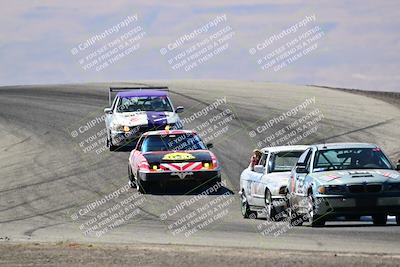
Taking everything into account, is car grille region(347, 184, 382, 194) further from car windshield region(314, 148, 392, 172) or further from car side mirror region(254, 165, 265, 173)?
car side mirror region(254, 165, 265, 173)

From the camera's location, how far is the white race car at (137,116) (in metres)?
27.2

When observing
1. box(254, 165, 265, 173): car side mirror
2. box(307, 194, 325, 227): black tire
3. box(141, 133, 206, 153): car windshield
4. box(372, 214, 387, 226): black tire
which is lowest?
box(372, 214, 387, 226): black tire

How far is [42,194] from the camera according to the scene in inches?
849

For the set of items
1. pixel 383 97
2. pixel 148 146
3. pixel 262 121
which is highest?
pixel 148 146

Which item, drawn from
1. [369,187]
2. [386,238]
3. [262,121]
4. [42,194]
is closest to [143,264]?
[386,238]

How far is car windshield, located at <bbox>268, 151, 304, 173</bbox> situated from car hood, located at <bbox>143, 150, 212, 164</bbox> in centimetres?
310

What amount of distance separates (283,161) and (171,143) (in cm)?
453

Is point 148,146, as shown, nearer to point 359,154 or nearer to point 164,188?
point 164,188

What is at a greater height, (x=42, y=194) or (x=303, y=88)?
(x=42, y=194)

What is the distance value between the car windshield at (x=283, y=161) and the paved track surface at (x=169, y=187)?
114 cm

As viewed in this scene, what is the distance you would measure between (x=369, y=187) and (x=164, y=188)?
8.36 meters

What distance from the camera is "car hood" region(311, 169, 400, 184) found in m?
15.1

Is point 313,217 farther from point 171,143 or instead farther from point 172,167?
point 171,143

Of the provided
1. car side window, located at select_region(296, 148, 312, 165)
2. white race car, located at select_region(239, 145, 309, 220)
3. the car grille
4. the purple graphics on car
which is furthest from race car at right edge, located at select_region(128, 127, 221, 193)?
the car grille
